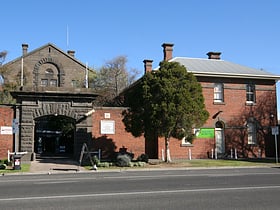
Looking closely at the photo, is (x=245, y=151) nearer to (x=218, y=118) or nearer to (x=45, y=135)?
(x=218, y=118)

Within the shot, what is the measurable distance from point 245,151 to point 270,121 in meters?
3.53

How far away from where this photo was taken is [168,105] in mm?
23609

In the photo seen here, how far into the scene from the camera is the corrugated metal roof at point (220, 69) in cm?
3078

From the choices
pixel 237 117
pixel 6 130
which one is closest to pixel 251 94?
pixel 237 117

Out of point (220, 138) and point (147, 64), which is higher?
point (147, 64)

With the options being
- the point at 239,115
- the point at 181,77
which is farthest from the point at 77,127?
the point at 239,115

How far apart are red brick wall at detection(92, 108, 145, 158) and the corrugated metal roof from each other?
23.3ft

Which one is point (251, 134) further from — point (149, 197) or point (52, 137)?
point (149, 197)

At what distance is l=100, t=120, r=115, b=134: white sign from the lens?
27.8 meters

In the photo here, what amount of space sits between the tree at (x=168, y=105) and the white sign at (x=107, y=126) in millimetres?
2669

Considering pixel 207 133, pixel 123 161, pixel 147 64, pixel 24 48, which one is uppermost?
pixel 24 48

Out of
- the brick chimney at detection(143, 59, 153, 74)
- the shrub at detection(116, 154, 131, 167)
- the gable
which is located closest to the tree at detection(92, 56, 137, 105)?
the gable

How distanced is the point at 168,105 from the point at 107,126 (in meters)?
6.22

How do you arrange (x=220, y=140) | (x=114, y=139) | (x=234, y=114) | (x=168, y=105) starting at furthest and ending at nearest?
(x=234, y=114)
(x=220, y=140)
(x=114, y=139)
(x=168, y=105)
